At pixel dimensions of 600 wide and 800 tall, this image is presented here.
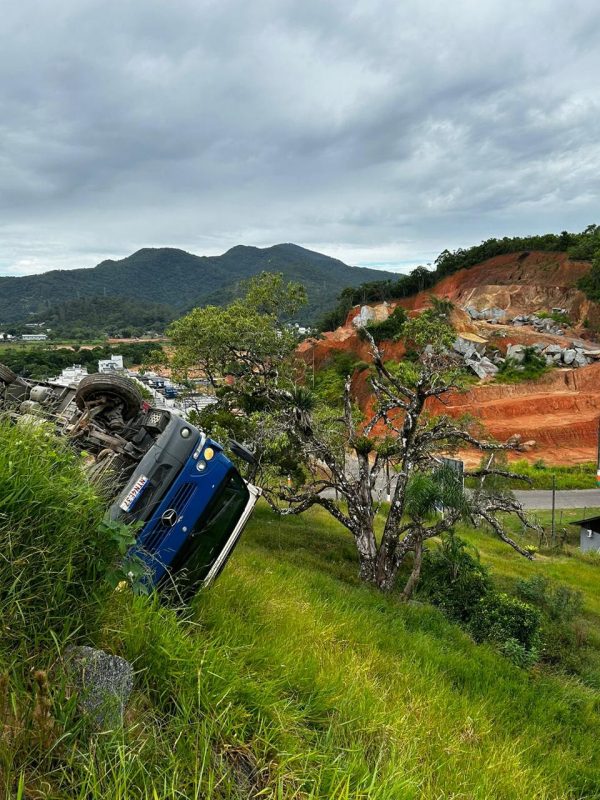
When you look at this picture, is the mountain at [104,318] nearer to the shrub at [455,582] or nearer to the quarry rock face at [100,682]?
the shrub at [455,582]

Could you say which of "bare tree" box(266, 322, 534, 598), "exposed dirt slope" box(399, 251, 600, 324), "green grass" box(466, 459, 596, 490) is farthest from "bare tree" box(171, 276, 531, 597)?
"exposed dirt slope" box(399, 251, 600, 324)

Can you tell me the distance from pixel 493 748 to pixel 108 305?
188 metres

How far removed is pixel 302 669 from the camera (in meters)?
2.97

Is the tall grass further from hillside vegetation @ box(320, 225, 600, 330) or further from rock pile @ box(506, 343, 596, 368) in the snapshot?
hillside vegetation @ box(320, 225, 600, 330)

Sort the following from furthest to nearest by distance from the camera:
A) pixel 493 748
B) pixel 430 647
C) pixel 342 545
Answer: pixel 342 545
pixel 430 647
pixel 493 748

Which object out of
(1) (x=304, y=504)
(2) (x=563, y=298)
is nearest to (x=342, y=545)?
(1) (x=304, y=504)

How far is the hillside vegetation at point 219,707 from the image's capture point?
5.89 ft

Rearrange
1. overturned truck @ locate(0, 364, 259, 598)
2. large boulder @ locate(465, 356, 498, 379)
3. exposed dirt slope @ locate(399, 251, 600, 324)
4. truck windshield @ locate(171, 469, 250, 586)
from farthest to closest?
1. exposed dirt slope @ locate(399, 251, 600, 324)
2. large boulder @ locate(465, 356, 498, 379)
3. truck windshield @ locate(171, 469, 250, 586)
4. overturned truck @ locate(0, 364, 259, 598)

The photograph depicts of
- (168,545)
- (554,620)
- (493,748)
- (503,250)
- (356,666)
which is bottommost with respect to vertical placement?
(554,620)

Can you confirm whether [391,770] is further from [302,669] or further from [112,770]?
[112,770]

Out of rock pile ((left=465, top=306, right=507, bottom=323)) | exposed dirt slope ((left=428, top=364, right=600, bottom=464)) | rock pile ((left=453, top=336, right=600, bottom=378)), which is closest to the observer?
exposed dirt slope ((left=428, top=364, right=600, bottom=464))

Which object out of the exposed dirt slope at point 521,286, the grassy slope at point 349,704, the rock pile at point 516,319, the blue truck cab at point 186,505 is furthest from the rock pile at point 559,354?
the blue truck cab at point 186,505

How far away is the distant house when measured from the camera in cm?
2086

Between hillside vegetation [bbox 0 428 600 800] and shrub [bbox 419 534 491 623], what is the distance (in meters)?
4.28
